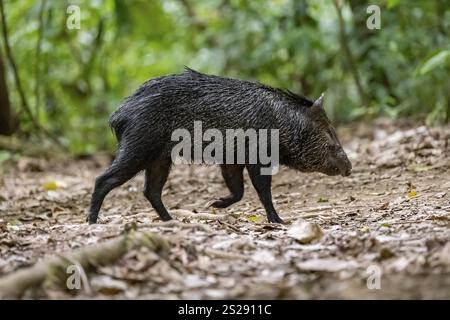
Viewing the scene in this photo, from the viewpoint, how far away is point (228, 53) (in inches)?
540

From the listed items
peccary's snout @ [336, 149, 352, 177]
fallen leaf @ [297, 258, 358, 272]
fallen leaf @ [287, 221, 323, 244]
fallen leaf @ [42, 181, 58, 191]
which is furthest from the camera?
fallen leaf @ [42, 181, 58, 191]

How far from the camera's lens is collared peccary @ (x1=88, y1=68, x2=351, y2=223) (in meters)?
6.02

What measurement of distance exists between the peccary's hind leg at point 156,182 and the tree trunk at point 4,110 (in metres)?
5.88

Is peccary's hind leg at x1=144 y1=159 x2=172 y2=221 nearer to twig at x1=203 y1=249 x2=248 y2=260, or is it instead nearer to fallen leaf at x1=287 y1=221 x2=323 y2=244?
fallen leaf at x1=287 y1=221 x2=323 y2=244

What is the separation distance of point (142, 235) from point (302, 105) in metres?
2.92

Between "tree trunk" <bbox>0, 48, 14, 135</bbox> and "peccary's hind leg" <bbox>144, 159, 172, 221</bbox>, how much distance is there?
19.3 feet

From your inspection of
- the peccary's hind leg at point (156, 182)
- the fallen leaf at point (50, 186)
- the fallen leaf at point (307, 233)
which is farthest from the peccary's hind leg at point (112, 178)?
the fallen leaf at point (50, 186)

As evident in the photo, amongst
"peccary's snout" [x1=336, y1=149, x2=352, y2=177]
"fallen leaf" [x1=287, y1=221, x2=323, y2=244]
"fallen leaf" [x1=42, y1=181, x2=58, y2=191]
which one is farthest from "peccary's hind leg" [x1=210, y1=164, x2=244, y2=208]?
"fallen leaf" [x1=42, y1=181, x2=58, y2=191]

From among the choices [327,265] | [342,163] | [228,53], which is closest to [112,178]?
[342,163]

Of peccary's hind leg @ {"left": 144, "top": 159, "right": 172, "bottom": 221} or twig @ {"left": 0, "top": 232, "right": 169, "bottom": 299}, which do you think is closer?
twig @ {"left": 0, "top": 232, "right": 169, "bottom": 299}

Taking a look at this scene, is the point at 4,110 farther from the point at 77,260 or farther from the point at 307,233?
the point at 77,260

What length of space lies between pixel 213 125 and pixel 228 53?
25.3 feet

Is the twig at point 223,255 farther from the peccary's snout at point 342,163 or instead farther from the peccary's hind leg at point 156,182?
the peccary's snout at point 342,163

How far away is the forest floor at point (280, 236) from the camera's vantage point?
12.4 feet
